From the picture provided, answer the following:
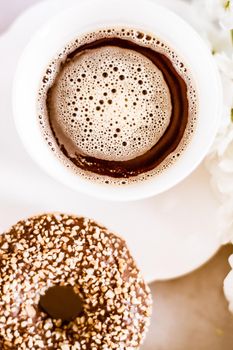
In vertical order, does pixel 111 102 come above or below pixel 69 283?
above

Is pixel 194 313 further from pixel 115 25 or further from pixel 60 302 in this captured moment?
pixel 115 25

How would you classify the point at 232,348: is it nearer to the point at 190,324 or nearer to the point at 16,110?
the point at 190,324

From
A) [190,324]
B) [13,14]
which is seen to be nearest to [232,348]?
[190,324]

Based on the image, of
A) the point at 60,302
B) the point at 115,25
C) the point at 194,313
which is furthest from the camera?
the point at 194,313

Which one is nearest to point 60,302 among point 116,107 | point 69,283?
point 69,283

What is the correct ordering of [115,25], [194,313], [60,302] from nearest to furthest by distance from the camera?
[115,25], [60,302], [194,313]

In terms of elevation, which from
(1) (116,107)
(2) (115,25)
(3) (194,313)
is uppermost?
(2) (115,25)

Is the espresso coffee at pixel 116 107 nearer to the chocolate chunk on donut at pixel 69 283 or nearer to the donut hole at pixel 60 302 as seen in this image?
the chocolate chunk on donut at pixel 69 283
